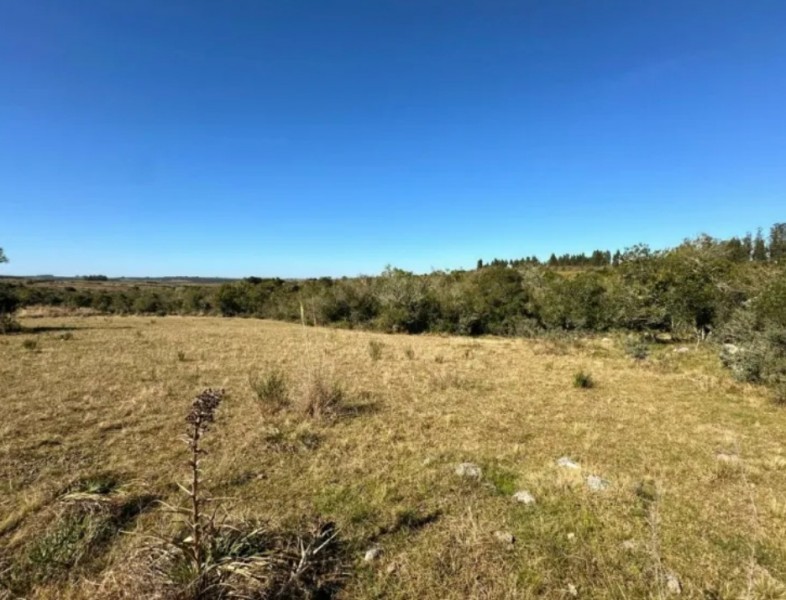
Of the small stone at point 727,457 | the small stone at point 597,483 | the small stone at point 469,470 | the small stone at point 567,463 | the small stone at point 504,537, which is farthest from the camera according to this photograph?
the small stone at point 727,457

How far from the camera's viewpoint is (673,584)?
265 cm

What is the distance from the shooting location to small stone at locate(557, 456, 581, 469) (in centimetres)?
439

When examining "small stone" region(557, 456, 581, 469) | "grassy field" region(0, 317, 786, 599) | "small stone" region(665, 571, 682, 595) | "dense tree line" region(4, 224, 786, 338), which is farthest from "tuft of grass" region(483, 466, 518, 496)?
"dense tree line" region(4, 224, 786, 338)

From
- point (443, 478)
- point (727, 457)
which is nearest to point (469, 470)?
point (443, 478)

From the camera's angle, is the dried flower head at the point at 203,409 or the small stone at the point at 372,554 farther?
the small stone at the point at 372,554

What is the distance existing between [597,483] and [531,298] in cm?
2157

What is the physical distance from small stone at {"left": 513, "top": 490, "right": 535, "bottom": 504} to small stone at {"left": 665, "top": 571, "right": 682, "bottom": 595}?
1.11m

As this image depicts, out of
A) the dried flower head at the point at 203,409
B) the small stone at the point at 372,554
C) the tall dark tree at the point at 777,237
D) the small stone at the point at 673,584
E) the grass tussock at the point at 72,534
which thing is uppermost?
the tall dark tree at the point at 777,237

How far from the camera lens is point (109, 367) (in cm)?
934

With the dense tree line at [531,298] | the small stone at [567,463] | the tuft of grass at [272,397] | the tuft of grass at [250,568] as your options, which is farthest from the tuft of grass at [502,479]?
the dense tree line at [531,298]

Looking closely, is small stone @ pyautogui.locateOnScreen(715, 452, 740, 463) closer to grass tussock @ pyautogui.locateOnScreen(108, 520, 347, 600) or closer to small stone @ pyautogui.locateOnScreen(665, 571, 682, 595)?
small stone @ pyautogui.locateOnScreen(665, 571, 682, 595)

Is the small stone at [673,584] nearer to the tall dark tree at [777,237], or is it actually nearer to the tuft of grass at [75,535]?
the tuft of grass at [75,535]

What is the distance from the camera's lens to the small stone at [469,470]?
13.8 ft

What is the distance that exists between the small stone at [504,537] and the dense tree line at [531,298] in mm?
9549
